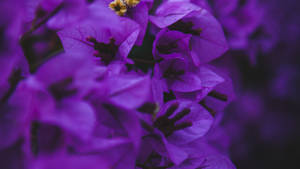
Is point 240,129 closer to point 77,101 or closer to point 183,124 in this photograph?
point 183,124

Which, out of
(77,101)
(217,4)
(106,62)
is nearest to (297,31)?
(217,4)

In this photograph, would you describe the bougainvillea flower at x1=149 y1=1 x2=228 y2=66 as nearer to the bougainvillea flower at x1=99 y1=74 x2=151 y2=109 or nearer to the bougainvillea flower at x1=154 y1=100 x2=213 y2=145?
the bougainvillea flower at x1=154 y1=100 x2=213 y2=145

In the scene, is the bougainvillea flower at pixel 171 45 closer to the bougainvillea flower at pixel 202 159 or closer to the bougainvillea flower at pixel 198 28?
the bougainvillea flower at pixel 198 28

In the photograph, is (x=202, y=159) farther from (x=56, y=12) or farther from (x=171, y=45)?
(x=56, y=12)

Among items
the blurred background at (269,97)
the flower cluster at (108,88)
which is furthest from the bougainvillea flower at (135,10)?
the blurred background at (269,97)

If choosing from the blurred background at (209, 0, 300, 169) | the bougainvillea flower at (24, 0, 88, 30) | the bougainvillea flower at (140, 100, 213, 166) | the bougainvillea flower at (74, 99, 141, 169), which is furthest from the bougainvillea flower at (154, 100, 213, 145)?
the blurred background at (209, 0, 300, 169)

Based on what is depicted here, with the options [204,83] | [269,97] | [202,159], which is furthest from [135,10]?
[269,97]

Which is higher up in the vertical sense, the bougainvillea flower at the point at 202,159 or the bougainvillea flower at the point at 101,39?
the bougainvillea flower at the point at 101,39
